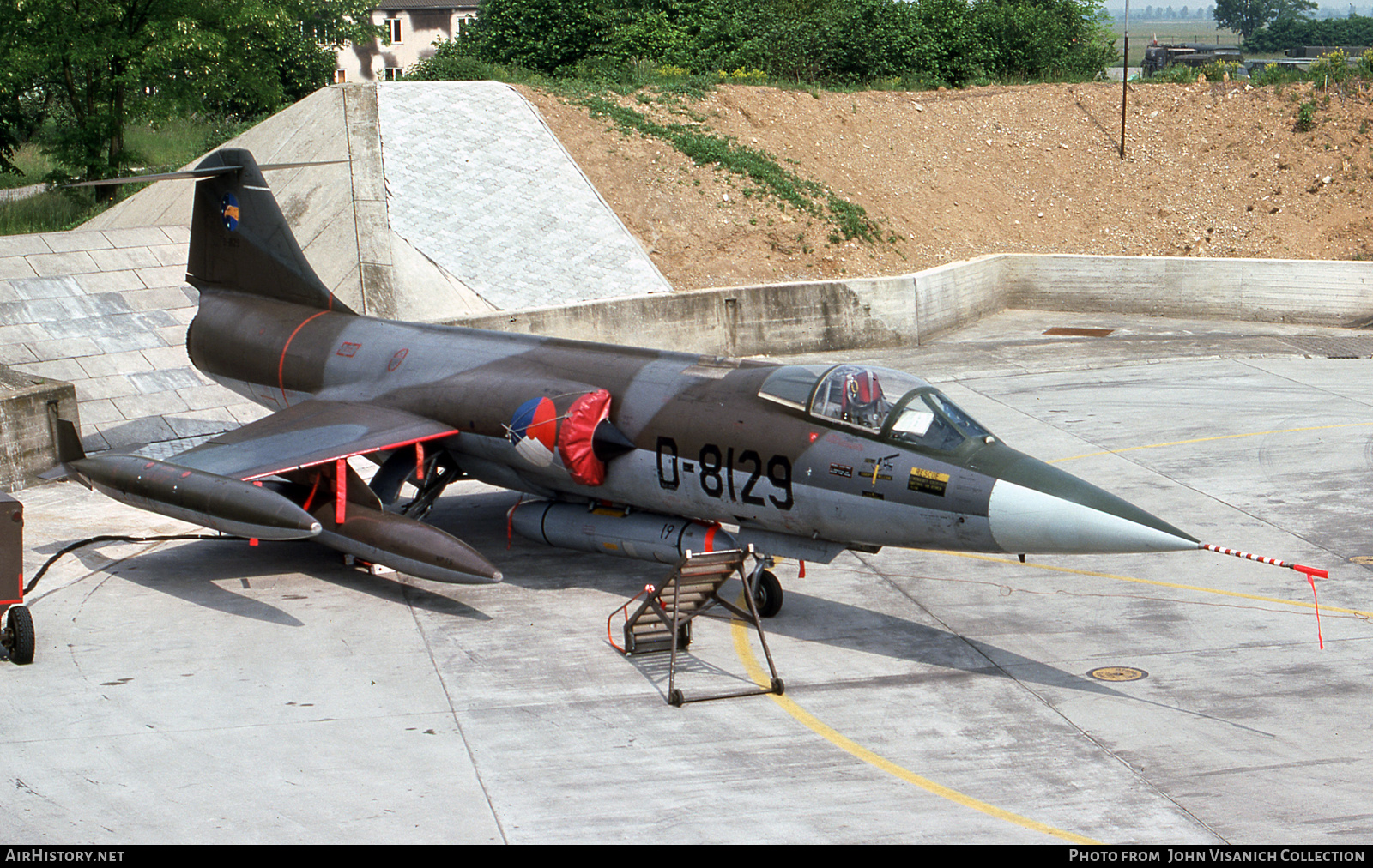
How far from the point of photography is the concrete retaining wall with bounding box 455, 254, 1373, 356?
94.5 ft

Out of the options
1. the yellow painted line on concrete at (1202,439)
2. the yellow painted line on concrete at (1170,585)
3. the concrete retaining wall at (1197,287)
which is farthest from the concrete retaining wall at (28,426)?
the concrete retaining wall at (1197,287)

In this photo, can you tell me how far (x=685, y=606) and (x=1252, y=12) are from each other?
206 metres

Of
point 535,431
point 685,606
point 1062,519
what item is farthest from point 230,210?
point 1062,519

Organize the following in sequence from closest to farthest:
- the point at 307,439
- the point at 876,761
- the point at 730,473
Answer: the point at 876,761
the point at 730,473
the point at 307,439

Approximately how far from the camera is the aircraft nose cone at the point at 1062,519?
38.9 ft

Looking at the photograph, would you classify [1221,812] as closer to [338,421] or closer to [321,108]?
[338,421]

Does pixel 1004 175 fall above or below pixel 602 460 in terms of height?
above

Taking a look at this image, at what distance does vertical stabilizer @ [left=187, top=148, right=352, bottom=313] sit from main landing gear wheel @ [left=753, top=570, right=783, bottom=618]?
8506 mm

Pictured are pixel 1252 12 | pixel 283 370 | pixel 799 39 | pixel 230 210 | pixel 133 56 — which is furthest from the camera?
pixel 1252 12

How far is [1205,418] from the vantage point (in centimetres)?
2345

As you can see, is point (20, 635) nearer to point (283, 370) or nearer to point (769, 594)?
point (283, 370)

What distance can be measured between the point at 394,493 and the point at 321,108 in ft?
62.1

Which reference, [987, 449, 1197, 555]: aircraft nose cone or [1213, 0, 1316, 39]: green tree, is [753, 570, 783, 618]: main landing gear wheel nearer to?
[987, 449, 1197, 555]: aircraft nose cone

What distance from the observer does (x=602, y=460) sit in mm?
15219
